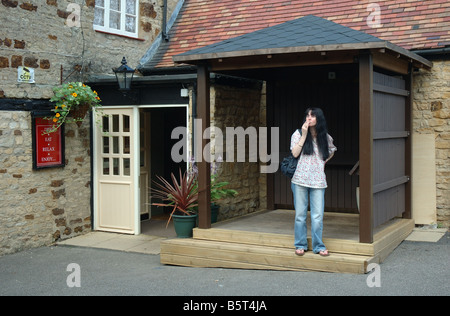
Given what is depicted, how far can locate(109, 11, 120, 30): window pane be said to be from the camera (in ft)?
35.1

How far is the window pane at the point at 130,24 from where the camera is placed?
11.0 m

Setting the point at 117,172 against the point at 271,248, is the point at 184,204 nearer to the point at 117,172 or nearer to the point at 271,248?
the point at 271,248

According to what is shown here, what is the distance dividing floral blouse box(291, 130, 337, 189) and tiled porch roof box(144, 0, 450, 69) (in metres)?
3.40

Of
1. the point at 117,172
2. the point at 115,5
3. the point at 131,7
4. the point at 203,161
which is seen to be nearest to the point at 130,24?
the point at 131,7

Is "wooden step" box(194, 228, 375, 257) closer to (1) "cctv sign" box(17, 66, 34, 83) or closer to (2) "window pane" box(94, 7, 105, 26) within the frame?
(1) "cctv sign" box(17, 66, 34, 83)

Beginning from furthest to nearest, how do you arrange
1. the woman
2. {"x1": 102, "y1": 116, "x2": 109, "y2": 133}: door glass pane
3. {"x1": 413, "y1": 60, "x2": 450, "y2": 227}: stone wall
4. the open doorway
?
1. the open doorway
2. {"x1": 102, "y1": 116, "x2": 109, "y2": 133}: door glass pane
3. {"x1": 413, "y1": 60, "x2": 450, "y2": 227}: stone wall
4. the woman

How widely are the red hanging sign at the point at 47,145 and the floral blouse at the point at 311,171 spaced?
14.3 ft

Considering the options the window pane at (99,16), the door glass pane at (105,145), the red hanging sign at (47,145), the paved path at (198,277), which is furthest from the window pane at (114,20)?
the paved path at (198,277)

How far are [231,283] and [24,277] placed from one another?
9.08ft

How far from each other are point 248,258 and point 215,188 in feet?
5.58

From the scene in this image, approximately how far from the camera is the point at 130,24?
11133 mm

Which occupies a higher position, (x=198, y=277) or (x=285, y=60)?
(x=285, y=60)

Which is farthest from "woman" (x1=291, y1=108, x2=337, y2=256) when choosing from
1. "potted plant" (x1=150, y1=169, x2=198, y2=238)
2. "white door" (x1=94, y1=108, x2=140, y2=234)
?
"white door" (x1=94, y1=108, x2=140, y2=234)
